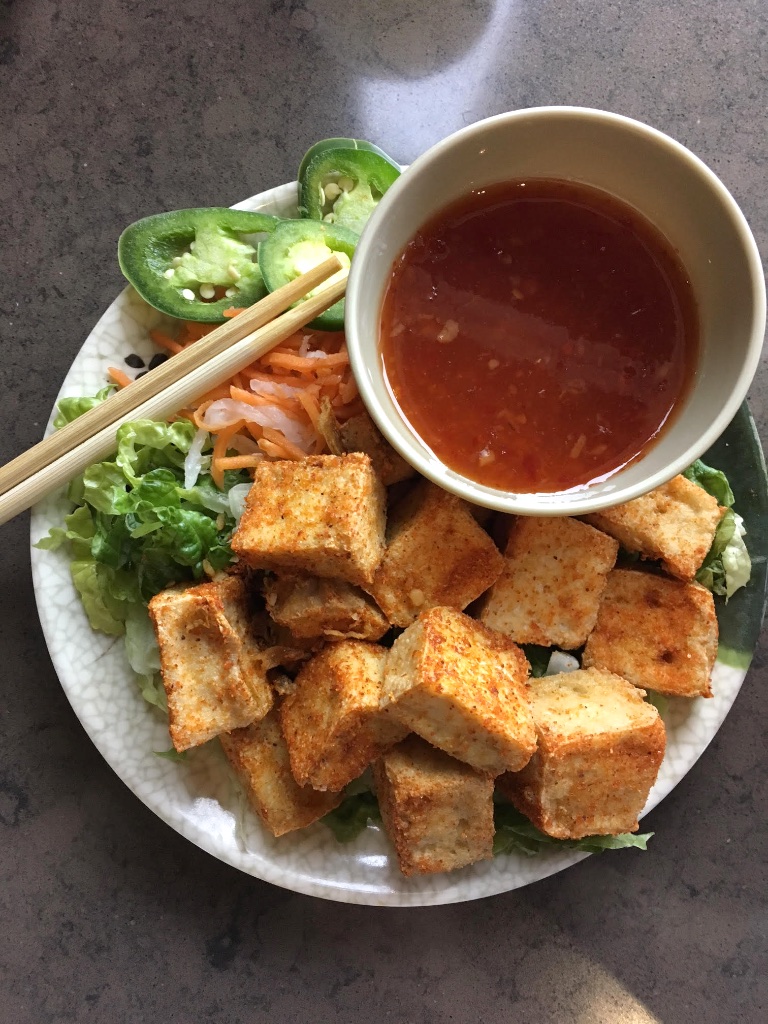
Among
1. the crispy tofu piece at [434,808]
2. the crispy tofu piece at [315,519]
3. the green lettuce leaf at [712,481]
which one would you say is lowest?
the crispy tofu piece at [434,808]

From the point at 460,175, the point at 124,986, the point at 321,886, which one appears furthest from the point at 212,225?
the point at 124,986

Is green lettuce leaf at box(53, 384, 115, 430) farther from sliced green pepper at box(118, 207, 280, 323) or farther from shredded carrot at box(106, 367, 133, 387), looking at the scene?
sliced green pepper at box(118, 207, 280, 323)

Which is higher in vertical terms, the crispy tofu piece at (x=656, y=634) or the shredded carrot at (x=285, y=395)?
the shredded carrot at (x=285, y=395)

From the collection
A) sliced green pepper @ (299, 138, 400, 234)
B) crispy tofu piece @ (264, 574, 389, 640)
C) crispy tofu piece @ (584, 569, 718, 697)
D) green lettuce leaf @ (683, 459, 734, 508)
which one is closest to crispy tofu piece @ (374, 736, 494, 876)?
crispy tofu piece @ (264, 574, 389, 640)

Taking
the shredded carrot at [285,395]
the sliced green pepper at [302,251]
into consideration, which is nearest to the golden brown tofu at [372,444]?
the shredded carrot at [285,395]

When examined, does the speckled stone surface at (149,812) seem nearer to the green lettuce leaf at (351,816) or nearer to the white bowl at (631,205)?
the green lettuce leaf at (351,816)

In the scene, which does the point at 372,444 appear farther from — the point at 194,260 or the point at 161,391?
the point at 194,260

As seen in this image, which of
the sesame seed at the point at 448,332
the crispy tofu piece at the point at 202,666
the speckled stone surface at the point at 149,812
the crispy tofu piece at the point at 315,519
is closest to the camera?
the sesame seed at the point at 448,332
